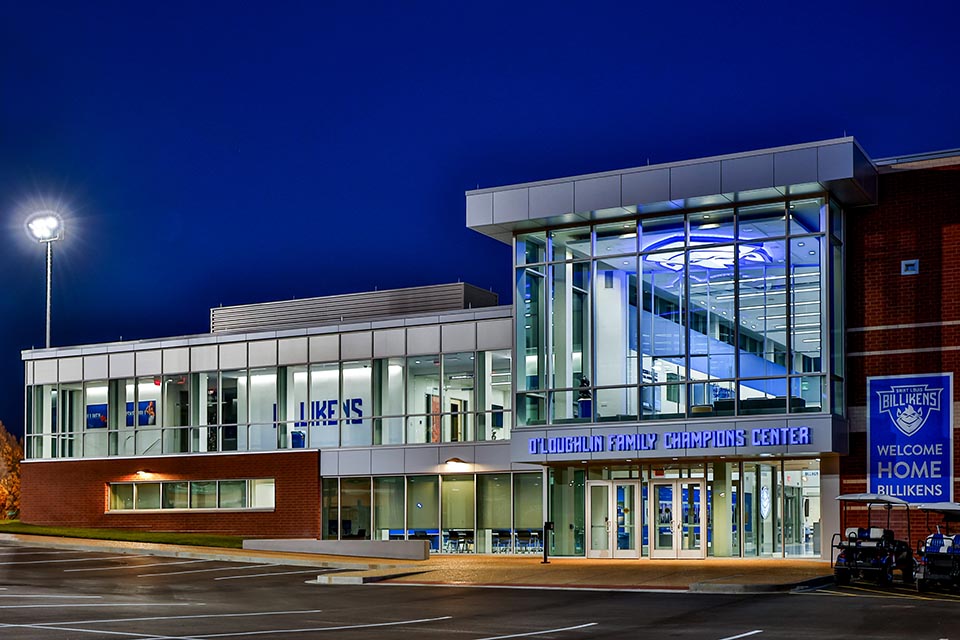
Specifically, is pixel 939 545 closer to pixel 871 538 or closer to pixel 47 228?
pixel 871 538

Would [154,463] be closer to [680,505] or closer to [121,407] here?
[121,407]

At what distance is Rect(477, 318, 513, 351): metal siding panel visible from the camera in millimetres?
37469

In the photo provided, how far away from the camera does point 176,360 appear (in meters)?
43.3

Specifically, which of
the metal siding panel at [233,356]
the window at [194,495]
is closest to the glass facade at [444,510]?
the window at [194,495]

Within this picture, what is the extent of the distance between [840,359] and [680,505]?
5.79 metres

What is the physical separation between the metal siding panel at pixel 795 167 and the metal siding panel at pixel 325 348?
1576cm

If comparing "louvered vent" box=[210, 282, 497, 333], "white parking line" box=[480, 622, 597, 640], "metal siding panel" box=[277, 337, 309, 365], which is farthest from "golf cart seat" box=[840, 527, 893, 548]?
"metal siding panel" box=[277, 337, 309, 365]

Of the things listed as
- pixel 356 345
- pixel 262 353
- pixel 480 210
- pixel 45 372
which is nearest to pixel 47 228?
pixel 45 372

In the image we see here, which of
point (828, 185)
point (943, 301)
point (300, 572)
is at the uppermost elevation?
Answer: point (828, 185)

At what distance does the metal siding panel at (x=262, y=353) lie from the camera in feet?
136

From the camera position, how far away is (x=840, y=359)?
103 ft

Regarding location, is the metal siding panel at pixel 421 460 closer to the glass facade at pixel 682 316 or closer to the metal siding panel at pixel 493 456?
the metal siding panel at pixel 493 456

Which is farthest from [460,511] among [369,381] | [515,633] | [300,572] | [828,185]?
[515,633]

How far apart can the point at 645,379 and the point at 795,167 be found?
6.49 metres
